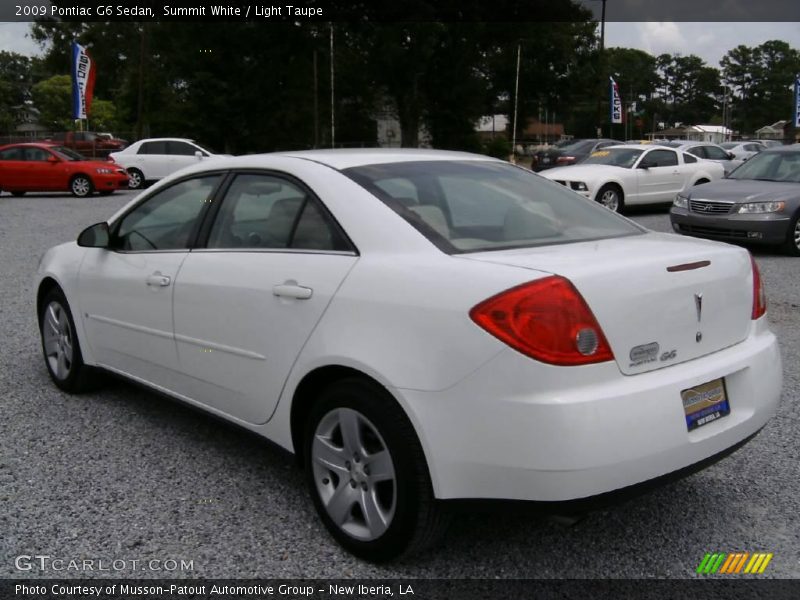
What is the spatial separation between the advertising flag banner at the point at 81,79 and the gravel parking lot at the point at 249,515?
24.8 m

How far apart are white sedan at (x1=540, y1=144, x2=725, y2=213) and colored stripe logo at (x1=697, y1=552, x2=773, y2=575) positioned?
1263cm

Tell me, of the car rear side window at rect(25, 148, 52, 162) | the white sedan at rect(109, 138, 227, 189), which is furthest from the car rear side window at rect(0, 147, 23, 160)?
the white sedan at rect(109, 138, 227, 189)

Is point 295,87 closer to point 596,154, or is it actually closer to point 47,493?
point 596,154

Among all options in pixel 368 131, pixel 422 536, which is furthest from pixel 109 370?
pixel 368 131

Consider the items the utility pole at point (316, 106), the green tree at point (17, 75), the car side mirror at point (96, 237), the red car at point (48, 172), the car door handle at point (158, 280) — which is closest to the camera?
the car door handle at point (158, 280)

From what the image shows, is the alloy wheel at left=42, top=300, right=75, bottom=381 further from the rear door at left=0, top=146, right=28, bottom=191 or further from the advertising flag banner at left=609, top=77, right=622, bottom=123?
the advertising flag banner at left=609, top=77, right=622, bottom=123

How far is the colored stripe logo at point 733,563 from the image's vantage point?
9.62 ft

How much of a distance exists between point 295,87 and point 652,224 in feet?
103

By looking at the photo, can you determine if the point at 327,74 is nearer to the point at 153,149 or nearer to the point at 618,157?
the point at 153,149

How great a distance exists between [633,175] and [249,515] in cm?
1414

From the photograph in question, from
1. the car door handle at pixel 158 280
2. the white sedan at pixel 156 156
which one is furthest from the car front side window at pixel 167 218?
the white sedan at pixel 156 156

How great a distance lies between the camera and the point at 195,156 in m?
23.5

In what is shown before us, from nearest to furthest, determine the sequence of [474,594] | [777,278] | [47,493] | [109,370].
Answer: [474,594], [47,493], [109,370], [777,278]

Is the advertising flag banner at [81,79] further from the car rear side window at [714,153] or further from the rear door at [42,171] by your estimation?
the car rear side window at [714,153]
